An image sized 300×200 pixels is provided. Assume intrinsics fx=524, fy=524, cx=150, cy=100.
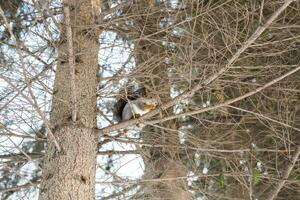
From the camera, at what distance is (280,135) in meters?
3.76

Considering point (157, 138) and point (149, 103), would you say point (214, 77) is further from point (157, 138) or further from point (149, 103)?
point (157, 138)

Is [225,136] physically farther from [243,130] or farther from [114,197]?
[114,197]

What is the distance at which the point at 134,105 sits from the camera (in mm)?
3434

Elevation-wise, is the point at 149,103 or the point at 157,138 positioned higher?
the point at 149,103

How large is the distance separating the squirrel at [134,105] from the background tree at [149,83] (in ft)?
0.25

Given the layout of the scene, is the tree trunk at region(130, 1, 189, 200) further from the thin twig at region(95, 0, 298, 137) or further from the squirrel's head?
the thin twig at region(95, 0, 298, 137)

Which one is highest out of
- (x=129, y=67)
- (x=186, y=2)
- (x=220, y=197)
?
(x=186, y=2)

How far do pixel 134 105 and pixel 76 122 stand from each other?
0.52 metres

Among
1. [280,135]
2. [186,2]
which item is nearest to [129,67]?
[186,2]

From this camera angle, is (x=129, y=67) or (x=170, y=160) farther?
(x=170, y=160)

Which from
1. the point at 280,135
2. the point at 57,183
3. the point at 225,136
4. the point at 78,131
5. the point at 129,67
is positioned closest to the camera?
the point at 57,183

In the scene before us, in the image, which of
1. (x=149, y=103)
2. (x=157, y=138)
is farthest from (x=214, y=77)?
(x=157, y=138)

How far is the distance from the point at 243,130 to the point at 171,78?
982 mm

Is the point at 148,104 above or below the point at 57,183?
above
